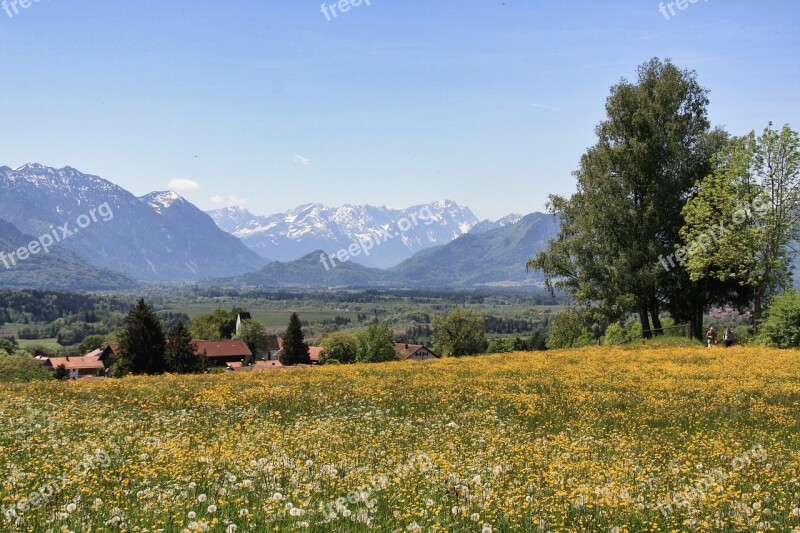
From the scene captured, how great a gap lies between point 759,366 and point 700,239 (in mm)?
15307

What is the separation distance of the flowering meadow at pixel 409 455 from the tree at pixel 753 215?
1729 cm

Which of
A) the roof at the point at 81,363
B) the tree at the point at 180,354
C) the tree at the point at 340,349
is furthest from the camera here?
the roof at the point at 81,363

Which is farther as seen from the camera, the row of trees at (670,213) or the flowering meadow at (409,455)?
the row of trees at (670,213)

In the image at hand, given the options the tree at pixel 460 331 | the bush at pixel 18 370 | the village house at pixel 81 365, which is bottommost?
the village house at pixel 81 365

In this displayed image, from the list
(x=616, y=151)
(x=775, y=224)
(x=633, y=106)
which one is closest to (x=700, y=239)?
(x=775, y=224)

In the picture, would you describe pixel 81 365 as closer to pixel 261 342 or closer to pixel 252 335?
pixel 252 335

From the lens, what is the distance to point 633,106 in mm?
46781

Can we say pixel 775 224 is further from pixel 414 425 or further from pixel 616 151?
pixel 414 425

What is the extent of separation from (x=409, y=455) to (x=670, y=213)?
37.7 m

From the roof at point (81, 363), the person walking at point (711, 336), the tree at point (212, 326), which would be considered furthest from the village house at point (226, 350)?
the person walking at point (711, 336)

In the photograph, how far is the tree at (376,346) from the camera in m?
145

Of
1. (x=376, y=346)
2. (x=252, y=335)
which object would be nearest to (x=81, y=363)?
A: (x=252, y=335)

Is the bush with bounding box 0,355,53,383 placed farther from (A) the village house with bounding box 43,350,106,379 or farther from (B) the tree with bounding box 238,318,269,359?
(A) the village house with bounding box 43,350,106,379

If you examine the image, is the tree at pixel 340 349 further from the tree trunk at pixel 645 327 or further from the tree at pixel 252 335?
the tree trunk at pixel 645 327
